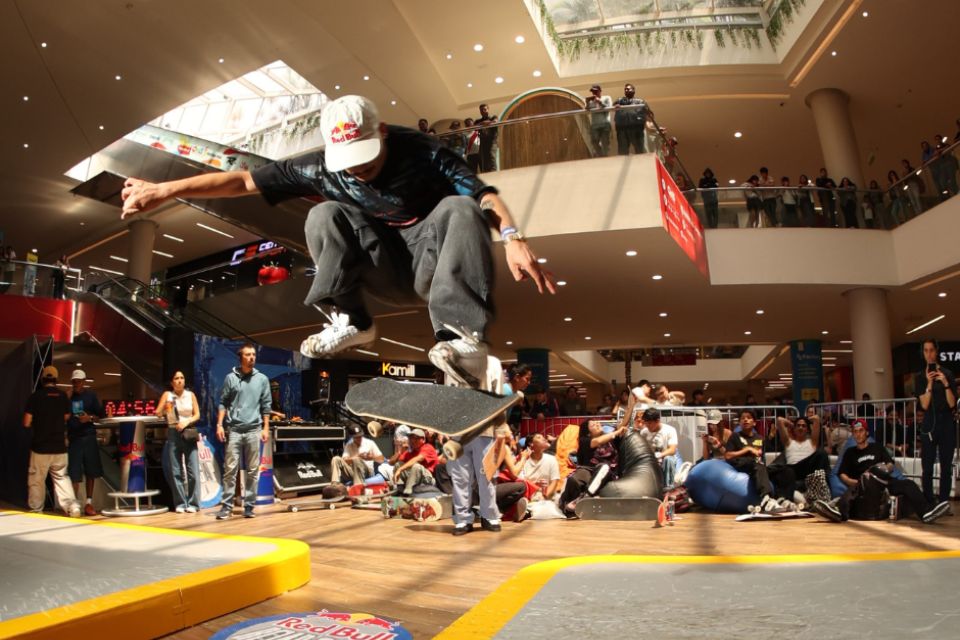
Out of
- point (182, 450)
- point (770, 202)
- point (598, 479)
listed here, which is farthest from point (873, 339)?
point (182, 450)

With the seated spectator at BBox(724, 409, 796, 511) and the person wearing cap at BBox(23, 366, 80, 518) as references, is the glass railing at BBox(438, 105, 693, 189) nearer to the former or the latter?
the seated spectator at BBox(724, 409, 796, 511)

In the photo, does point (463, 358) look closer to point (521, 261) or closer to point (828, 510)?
point (521, 261)

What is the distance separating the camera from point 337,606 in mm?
3490

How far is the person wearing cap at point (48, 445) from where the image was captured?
782 cm

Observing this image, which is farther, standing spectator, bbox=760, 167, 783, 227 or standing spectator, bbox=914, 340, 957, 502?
standing spectator, bbox=760, 167, 783, 227

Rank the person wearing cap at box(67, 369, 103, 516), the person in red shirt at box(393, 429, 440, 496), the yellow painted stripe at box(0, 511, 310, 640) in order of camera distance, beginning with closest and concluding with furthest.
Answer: the yellow painted stripe at box(0, 511, 310, 640)
the person wearing cap at box(67, 369, 103, 516)
the person in red shirt at box(393, 429, 440, 496)

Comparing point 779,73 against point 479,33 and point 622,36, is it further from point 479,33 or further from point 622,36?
point 479,33

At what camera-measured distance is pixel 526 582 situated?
9.55ft

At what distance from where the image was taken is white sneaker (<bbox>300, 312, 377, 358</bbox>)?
6.23ft

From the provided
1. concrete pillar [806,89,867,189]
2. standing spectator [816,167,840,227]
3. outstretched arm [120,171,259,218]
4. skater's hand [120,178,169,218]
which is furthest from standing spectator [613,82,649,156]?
concrete pillar [806,89,867,189]

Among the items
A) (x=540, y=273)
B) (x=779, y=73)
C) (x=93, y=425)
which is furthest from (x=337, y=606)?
(x=779, y=73)

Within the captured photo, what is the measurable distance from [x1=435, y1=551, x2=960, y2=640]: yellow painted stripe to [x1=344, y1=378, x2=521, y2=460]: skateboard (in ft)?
3.51

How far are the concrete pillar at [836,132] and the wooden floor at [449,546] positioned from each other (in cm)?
1112

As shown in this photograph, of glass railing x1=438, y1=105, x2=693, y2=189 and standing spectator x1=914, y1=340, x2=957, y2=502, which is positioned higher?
glass railing x1=438, y1=105, x2=693, y2=189
